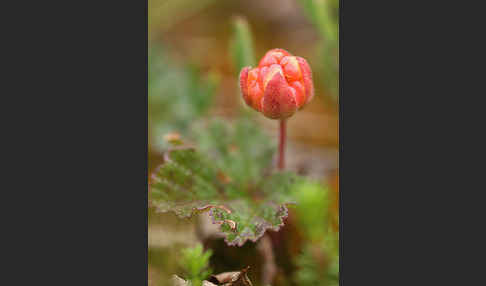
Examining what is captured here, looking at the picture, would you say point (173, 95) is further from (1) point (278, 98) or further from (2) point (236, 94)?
(1) point (278, 98)

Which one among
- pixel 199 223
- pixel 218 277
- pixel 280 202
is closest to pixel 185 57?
pixel 199 223

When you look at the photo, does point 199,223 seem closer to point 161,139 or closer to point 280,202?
point 280,202

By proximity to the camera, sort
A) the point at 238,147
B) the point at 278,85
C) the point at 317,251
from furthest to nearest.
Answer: the point at 238,147 → the point at 317,251 → the point at 278,85

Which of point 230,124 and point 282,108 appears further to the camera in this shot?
point 230,124

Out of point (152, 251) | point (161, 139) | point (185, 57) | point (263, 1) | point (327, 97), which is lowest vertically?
point (152, 251)

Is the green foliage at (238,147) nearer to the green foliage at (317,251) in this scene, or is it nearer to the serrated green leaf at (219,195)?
the serrated green leaf at (219,195)

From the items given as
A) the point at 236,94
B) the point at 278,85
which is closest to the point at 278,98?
the point at 278,85

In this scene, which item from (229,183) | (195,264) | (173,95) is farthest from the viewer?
(173,95)
